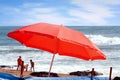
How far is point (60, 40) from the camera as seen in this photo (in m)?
8.47

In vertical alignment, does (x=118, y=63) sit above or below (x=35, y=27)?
above

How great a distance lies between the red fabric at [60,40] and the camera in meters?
8.56

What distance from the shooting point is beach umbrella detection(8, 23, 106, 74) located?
8570 millimetres

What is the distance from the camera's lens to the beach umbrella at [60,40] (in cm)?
857

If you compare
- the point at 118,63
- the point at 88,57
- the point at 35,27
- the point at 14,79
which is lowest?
the point at 14,79

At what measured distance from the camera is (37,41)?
1035cm

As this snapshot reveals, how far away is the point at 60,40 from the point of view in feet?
27.8

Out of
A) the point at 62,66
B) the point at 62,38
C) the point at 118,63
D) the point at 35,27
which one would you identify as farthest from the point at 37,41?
the point at 118,63

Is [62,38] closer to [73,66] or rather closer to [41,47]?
[41,47]

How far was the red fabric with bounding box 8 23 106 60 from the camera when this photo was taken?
856 centimetres

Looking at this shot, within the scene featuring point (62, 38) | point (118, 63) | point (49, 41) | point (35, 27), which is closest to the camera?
point (62, 38)

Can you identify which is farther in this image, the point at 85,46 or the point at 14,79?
the point at 14,79

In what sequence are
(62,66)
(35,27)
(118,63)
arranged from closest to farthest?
(35,27), (62,66), (118,63)

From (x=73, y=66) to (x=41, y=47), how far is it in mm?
23640
